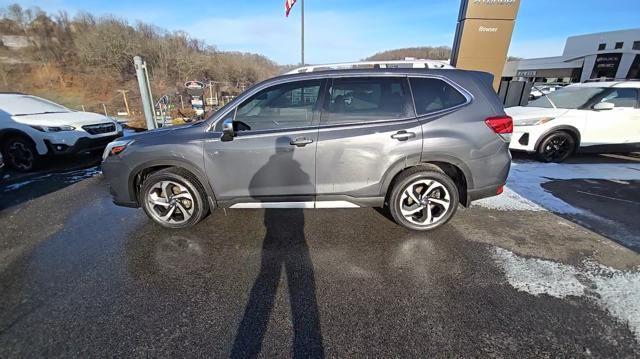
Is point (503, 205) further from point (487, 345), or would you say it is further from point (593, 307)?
point (487, 345)

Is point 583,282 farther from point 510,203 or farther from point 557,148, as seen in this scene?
point 557,148

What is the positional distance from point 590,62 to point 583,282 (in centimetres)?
5584

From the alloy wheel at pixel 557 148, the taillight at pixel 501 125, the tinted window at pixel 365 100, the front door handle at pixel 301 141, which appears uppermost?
the tinted window at pixel 365 100

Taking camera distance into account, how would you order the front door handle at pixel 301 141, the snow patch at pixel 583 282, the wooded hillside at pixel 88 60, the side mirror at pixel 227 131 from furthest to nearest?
the wooded hillside at pixel 88 60 → the front door handle at pixel 301 141 → the side mirror at pixel 227 131 → the snow patch at pixel 583 282

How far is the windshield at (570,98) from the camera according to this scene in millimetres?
6236

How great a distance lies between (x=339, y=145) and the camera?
2.97 metres

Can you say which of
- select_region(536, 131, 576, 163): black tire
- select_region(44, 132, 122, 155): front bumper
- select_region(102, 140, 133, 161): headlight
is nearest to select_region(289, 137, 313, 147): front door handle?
select_region(102, 140, 133, 161): headlight

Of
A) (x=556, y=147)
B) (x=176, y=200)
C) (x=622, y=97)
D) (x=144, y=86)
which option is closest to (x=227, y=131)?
(x=176, y=200)

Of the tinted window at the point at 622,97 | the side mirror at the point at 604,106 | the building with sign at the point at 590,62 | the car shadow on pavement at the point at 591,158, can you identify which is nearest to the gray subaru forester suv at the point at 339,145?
the car shadow on pavement at the point at 591,158

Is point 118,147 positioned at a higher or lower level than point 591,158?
higher

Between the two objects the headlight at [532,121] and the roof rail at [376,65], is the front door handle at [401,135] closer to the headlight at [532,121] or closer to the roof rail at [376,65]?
the roof rail at [376,65]

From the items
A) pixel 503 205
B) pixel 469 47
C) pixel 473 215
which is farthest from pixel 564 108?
pixel 473 215

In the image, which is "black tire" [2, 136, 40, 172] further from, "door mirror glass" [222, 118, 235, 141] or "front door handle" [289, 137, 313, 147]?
"front door handle" [289, 137, 313, 147]

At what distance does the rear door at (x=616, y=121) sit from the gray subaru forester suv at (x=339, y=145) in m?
4.93
